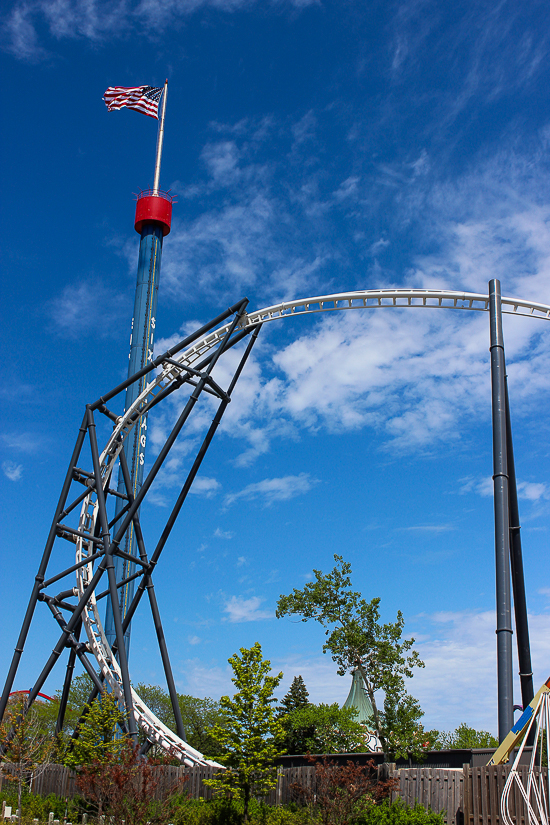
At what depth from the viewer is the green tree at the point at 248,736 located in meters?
16.4

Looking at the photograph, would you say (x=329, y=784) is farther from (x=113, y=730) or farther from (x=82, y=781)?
(x=113, y=730)

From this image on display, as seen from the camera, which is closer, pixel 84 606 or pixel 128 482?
pixel 84 606

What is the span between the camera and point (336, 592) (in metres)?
24.5

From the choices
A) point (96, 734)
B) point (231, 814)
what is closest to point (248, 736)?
point (231, 814)

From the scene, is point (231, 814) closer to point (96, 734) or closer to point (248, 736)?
point (248, 736)

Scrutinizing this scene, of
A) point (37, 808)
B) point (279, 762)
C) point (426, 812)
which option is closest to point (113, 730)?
point (37, 808)

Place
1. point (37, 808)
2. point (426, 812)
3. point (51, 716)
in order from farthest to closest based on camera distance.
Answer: point (51, 716) → point (37, 808) → point (426, 812)

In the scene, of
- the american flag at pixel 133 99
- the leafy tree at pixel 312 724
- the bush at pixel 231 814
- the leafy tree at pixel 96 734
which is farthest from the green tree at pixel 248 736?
the american flag at pixel 133 99

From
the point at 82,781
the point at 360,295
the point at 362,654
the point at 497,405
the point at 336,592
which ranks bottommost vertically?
the point at 82,781

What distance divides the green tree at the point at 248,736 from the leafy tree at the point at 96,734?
4.61 m

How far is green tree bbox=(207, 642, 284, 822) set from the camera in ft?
53.7

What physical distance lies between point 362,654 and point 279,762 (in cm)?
1683

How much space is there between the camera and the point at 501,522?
594 inches

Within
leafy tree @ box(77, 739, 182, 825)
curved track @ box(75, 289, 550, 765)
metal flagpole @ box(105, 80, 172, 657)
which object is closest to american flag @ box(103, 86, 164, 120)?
metal flagpole @ box(105, 80, 172, 657)
